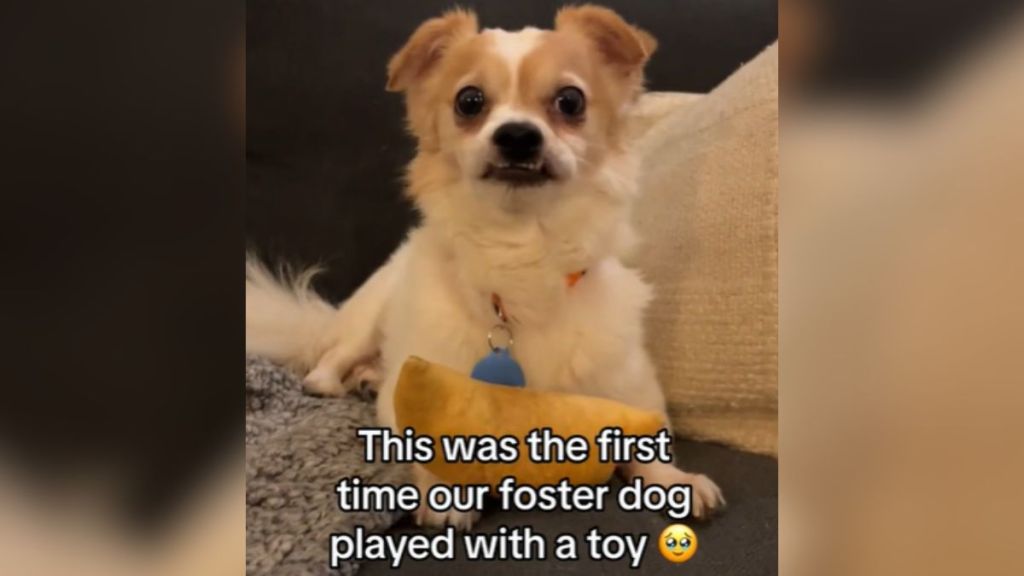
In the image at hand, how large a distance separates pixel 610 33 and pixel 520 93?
106 millimetres

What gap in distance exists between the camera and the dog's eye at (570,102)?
0.84 metres

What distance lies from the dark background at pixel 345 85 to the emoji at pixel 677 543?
42cm

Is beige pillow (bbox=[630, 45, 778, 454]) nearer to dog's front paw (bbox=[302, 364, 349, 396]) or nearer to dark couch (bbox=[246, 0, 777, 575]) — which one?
dark couch (bbox=[246, 0, 777, 575])

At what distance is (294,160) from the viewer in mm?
754

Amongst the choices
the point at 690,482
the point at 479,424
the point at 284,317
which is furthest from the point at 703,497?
the point at 284,317

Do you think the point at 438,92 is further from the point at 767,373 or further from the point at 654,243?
the point at 767,373

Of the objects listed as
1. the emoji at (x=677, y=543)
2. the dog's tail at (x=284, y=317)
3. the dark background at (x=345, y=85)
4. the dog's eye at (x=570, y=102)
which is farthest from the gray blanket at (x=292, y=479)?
the dog's eye at (x=570, y=102)

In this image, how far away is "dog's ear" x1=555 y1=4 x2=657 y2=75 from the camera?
0.78 metres

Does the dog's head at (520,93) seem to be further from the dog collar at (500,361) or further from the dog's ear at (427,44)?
the dog collar at (500,361)

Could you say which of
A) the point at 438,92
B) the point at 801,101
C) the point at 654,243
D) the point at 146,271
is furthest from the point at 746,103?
the point at 146,271

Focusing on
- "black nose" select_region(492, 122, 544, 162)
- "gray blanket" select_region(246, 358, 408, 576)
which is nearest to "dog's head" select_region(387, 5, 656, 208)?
"black nose" select_region(492, 122, 544, 162)

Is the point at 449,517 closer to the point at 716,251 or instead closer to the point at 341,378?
the point at 341,378

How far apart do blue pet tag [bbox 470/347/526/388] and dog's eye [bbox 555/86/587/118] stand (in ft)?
0.85

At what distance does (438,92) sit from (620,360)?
341 mm
